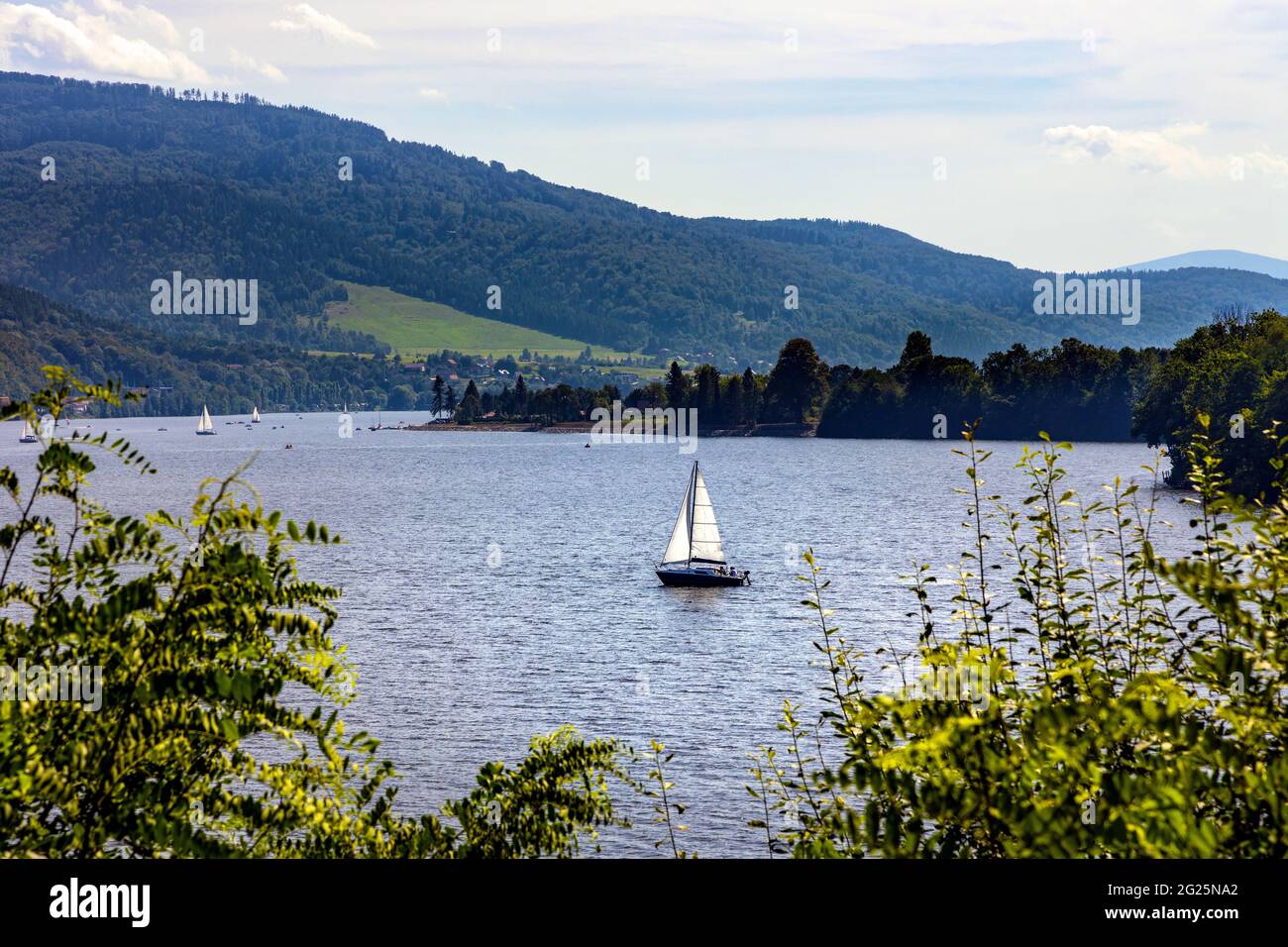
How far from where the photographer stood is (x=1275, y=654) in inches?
263

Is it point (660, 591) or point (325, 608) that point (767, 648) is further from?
point (325, 608)

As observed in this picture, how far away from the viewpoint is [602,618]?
74.5m

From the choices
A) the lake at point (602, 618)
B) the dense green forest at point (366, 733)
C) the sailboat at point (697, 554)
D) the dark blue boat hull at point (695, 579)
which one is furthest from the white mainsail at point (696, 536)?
the dense green forest at point (366, 733)

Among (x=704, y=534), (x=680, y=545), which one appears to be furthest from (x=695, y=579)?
(x=704, y=534)

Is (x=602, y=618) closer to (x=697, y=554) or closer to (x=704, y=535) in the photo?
(x=697, y=554)

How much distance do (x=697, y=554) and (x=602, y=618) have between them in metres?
14.0

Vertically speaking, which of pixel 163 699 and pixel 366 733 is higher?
pixel 163 699

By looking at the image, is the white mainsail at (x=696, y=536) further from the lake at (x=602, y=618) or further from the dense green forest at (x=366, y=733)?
the dense green forest at (x=366, y=733)

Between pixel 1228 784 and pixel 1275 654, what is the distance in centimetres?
76

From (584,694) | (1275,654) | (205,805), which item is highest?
(1275,654)

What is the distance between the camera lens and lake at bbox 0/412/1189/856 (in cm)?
4734

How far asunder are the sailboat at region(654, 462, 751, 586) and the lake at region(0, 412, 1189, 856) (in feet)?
3.97
